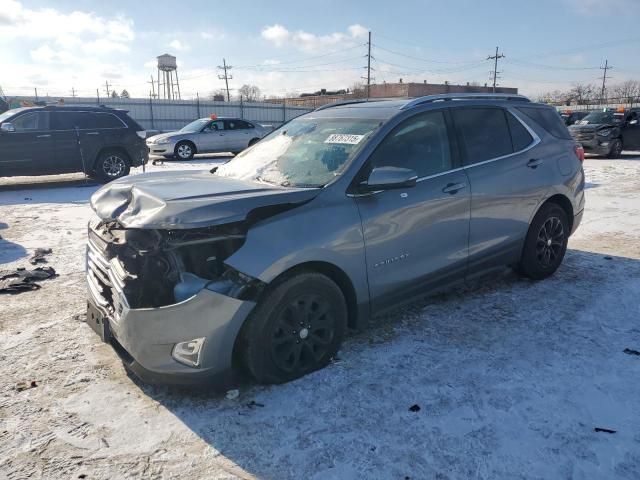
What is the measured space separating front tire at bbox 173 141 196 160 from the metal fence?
1429 cm

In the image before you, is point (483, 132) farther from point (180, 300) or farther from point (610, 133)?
point (610, 133)

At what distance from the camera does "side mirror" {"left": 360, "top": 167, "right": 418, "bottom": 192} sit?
10.9 feet

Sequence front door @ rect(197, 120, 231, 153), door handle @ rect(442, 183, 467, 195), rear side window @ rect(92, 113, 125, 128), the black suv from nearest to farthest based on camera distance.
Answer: door handle @ rect(442, 183, 467, 195)
the black suv
rear side window @ rect(92, 113, 125, 128)
front door @ rect(197, 120, 231, 153)


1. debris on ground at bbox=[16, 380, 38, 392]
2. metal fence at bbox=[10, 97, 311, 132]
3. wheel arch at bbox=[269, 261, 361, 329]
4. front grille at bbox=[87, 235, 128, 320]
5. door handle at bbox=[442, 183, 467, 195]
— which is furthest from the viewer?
metal fence at bbox=[10, 97, 311, 132]

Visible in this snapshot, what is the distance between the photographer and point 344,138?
3771mm

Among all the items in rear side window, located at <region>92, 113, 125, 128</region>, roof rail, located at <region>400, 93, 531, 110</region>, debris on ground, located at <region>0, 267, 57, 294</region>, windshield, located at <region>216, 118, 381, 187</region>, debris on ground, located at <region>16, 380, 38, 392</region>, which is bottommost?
debris on ground, located at <region>16, 380, 38, 392</region>

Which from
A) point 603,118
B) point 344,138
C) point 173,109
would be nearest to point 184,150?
point 344,138

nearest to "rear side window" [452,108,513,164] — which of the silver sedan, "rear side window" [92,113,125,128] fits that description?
"rear side window" [92,113,125,128]

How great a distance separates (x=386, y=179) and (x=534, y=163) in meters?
2.17

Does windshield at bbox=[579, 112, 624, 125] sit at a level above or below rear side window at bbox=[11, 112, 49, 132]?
above

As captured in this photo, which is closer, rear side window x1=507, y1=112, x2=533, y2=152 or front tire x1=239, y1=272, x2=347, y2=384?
front tire x1=239, y1=272, x2=347, y2=384

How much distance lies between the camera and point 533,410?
9.55 ft

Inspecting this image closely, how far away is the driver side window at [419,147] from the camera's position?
3639mm

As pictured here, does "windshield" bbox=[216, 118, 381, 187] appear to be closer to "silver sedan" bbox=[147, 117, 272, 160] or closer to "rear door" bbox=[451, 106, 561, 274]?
"rear door" bbox=[451, 106, 561, 274]
